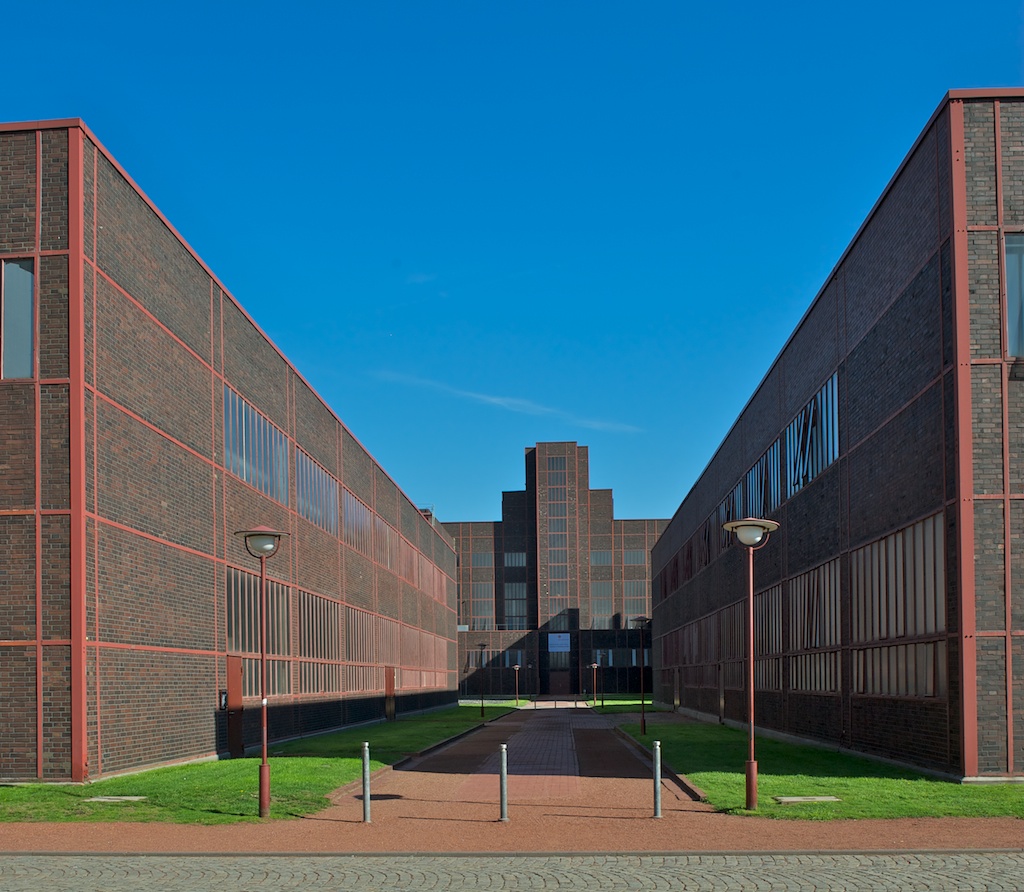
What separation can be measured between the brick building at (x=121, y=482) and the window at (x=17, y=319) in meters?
0.04

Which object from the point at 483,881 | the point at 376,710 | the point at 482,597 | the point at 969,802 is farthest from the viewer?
the point at 482,597

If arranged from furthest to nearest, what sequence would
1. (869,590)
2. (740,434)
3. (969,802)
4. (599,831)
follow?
(740,434) < (869,590) < (969,802) < (599,831)

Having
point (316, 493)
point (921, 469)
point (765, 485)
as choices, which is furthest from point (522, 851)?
point (316, 493)

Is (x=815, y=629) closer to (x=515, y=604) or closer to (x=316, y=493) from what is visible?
(x=316, y=493)

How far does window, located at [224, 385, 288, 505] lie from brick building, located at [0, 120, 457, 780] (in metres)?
0.10

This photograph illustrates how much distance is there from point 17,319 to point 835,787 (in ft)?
54.0

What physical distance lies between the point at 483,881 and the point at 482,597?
116 m

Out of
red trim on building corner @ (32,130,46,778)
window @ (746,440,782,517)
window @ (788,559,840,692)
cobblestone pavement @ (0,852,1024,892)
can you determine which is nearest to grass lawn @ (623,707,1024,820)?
window @ (788,559,840,692)

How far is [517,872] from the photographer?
40.5ft

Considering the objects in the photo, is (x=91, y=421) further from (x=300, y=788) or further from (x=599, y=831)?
(x=599, y=831)

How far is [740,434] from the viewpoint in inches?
1870

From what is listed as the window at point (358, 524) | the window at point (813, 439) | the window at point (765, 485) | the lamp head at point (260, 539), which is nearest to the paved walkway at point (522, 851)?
the lamp head at point (260, 539)

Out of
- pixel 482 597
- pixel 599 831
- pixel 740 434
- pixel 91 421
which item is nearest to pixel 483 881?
pixel 599 831

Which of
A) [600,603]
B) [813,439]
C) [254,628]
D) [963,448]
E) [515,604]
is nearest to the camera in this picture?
[963,448]
